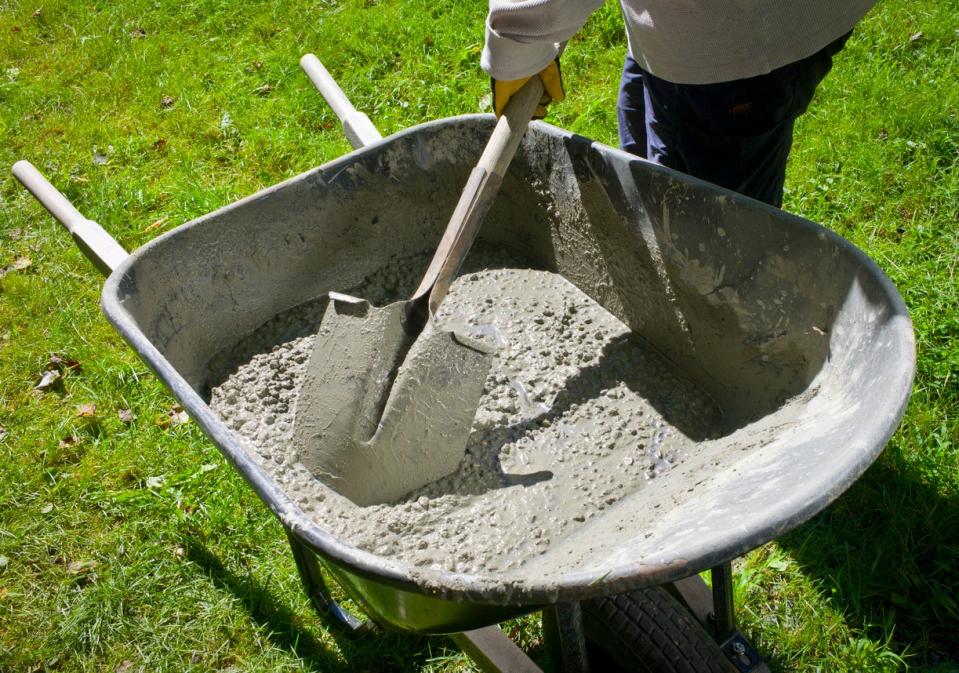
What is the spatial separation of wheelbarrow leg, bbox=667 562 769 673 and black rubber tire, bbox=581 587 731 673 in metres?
0.07

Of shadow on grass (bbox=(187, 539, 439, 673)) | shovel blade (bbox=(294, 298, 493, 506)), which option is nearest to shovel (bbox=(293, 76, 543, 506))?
shovel blade (bbox=(294, 298, 493, 506))

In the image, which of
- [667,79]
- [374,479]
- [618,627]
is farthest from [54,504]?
[667,79]

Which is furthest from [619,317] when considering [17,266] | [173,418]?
[17,266]

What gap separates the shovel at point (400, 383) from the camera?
1.80 m

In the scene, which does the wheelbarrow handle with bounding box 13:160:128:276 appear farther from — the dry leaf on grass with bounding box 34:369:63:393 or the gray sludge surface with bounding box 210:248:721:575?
the dry leaf on grass with bounding box 34:369:63:393

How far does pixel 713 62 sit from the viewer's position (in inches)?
70.7

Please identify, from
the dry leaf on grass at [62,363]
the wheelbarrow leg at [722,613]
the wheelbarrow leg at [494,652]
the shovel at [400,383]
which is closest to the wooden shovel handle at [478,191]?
the shovel at [400,383]

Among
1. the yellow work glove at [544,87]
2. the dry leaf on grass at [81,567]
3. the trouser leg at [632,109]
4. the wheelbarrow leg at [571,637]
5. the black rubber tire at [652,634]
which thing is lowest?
the black rubber tire at [652,634]

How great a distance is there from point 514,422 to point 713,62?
3.18ft

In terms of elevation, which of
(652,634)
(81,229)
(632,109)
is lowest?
(652,634)

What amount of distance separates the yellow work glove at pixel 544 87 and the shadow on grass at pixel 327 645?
4.69 feet

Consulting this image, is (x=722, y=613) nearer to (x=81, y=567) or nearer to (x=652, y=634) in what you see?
(x=652, y=634)

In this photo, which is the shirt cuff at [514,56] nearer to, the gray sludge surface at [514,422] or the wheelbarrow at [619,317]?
the wheelbarrow at [619,317]

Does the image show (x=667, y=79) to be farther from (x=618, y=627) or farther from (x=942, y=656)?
(x=942, y=656)
